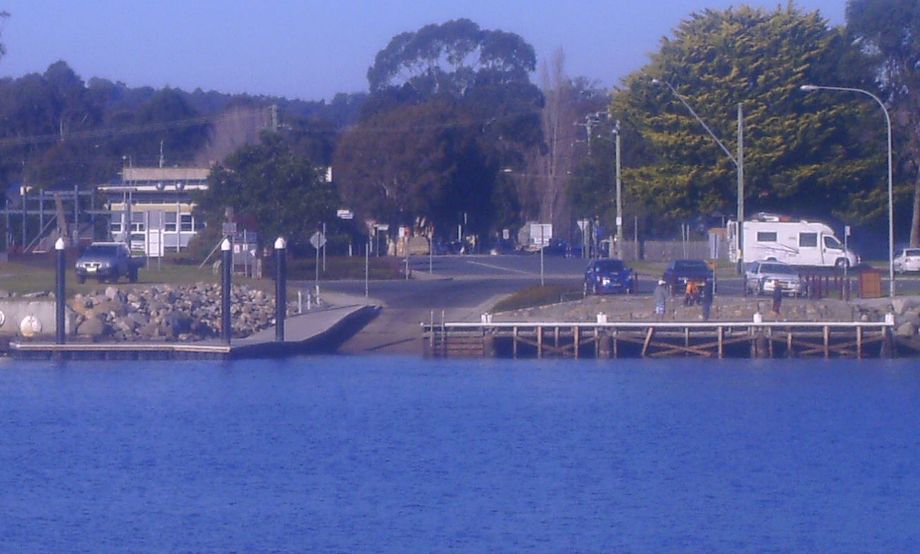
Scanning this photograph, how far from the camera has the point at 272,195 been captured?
80562 mm

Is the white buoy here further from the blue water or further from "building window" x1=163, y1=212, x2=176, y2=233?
"building window" x1=163, y1=212, x2=176, y2=233

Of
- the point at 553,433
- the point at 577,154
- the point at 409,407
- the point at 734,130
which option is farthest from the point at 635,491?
the point at 577,154

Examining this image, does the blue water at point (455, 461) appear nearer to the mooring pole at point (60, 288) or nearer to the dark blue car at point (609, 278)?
the mooring pole at point (60, 288)

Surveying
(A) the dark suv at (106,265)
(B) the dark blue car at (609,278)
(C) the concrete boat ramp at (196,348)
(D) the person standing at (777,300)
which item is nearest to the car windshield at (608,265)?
(B) the dark blue car at (609,278)

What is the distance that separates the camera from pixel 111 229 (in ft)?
336

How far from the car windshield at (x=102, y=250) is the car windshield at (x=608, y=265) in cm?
2251

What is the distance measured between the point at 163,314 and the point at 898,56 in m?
50.2

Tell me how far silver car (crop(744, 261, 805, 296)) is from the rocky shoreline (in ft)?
59.8

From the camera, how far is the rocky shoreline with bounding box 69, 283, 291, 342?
168ft

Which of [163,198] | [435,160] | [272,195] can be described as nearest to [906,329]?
[272,195]

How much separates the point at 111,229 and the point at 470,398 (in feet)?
234

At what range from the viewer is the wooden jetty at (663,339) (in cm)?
4753

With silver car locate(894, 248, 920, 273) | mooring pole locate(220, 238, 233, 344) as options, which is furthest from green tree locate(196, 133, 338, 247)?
mooring pole locate(220, 238, 233, 344)

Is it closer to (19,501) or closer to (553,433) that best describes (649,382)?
(553,433)
